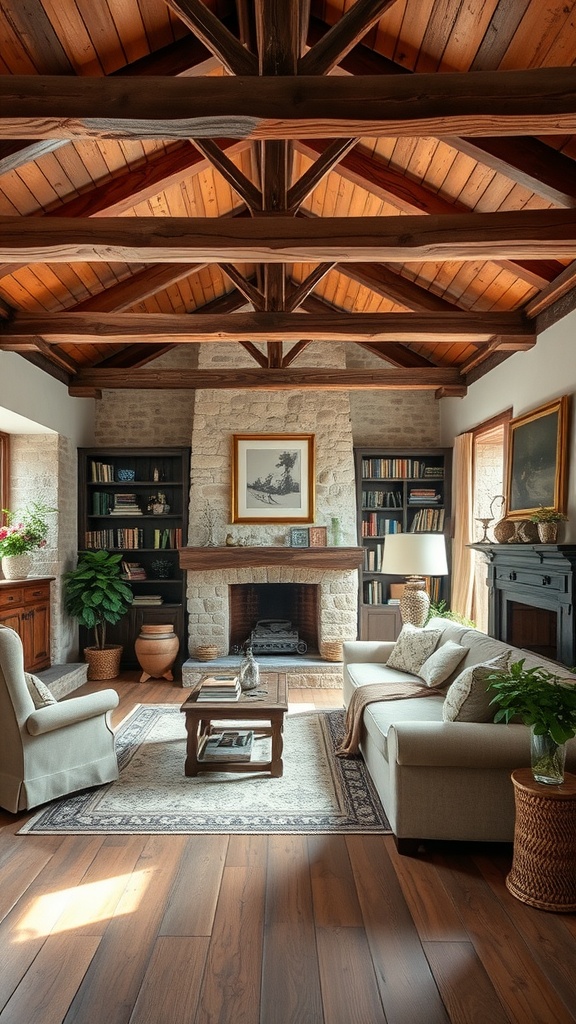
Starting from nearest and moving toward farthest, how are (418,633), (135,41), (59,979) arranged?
1. (59,979)
2. (135,41)
3. (418,633)

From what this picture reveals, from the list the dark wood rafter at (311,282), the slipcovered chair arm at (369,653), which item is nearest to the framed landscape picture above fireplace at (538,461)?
the slipcovered chair arm at (369,653)

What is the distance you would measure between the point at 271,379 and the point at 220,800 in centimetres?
419

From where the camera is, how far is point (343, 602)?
701 cm

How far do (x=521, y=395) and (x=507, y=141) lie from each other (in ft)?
6.91

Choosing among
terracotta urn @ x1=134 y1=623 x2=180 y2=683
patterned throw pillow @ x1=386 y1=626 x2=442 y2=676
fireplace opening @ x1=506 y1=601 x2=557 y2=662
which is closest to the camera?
patterned throw pillow @ x1=386 y1=626 x2=442 y2=676

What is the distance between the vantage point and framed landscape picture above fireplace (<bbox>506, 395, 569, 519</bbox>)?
446cm

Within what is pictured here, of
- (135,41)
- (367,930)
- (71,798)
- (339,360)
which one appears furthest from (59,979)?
(339,360)

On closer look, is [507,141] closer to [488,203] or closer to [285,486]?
[488,203]

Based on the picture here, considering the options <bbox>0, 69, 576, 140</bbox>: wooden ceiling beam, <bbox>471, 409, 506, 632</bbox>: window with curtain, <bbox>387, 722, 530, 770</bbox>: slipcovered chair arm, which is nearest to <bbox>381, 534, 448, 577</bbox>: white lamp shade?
<bbox>471, 409, 506, 632</bbox>: window with curtain

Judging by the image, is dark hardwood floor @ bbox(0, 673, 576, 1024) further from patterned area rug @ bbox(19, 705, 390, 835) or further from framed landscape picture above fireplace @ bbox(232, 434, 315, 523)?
framed landscape picture above fireplace @ bbox(232, 434, 315, 523)

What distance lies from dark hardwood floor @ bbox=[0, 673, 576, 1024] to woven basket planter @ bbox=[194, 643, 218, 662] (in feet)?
11.8

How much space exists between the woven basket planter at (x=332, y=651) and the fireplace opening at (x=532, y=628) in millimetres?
1997

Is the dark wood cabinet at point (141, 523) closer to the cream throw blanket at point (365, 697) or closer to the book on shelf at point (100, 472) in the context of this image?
the book on shelf at point (100, 472)

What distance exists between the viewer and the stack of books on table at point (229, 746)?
4.22m
